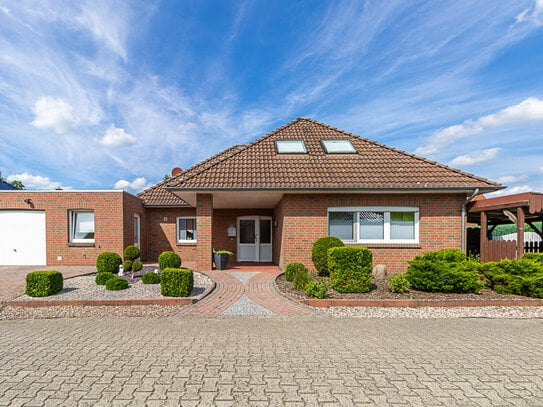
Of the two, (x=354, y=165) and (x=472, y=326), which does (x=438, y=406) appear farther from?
(x=354, y=165)

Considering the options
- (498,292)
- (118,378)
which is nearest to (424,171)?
(498,292)

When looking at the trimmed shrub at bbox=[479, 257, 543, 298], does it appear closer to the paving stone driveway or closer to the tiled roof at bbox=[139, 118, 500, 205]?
the paving stone driveway

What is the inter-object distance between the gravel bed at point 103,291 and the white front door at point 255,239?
493cm

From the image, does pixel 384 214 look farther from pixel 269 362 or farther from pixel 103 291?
pixel 103 291

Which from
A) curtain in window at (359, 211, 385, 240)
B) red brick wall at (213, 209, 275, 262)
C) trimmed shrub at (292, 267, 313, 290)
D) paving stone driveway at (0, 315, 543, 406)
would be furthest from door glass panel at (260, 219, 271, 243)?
paving stone driveway at (0, 315, 543, 406)

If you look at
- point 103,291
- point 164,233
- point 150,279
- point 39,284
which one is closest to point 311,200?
point 150,279

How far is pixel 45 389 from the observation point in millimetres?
2846

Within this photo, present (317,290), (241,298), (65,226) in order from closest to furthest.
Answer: (317,290) → (241,298) → (65,226)

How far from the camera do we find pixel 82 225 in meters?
11.4

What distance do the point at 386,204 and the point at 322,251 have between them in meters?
2.95

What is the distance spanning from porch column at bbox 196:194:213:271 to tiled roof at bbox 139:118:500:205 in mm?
817

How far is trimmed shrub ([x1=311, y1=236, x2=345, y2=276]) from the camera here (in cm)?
827

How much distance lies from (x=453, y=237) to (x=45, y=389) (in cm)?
1087

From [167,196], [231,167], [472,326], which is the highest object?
[231,167]
